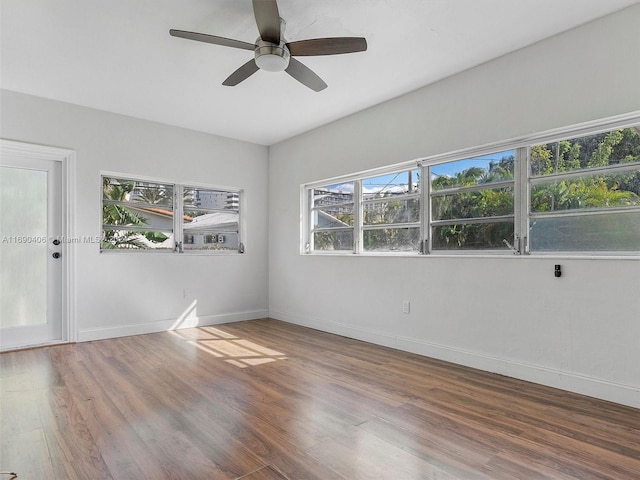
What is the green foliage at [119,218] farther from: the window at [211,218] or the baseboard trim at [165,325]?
the baseboard trim at [165,325]

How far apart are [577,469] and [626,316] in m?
1.30

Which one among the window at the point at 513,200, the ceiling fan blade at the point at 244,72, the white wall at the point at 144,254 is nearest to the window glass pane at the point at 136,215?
the white wall at the point at 144,254

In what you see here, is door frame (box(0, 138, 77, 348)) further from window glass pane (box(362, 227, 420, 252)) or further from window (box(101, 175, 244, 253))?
window glass pane (box(362, 227, 420, 252))

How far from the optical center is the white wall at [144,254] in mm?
4227

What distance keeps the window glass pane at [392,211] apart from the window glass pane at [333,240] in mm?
349

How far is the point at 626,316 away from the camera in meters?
2.54

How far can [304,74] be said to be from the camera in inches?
115

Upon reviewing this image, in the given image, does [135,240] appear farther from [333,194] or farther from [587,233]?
[587,233]

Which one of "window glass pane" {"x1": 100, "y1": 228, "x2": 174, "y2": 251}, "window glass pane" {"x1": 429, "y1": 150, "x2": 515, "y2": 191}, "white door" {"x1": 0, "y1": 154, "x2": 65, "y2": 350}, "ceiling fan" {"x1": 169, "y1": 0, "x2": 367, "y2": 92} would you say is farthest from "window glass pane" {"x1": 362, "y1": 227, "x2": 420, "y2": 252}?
"white door" {"x1": 0, "y1": 154, "x2": 65, "y2": 350}

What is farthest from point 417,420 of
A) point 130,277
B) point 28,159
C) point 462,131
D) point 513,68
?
point 28,159

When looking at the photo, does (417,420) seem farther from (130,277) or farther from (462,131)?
(130,277)

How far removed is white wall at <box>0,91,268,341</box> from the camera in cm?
423

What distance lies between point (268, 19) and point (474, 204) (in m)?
2.37

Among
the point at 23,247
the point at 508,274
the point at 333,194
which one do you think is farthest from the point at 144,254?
the point at 508,274
